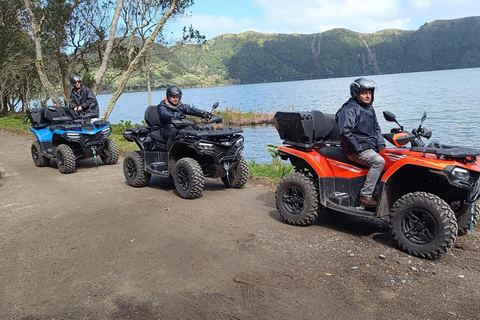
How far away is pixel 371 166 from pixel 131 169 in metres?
5.31

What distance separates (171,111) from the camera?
8.08 metres

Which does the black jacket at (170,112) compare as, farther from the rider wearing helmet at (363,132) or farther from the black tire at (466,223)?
the black tire at (466,223)

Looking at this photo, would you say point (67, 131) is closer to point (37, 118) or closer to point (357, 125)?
point (37, 118)

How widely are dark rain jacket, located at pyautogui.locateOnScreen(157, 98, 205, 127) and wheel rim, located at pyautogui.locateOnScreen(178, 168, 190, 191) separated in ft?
3.18

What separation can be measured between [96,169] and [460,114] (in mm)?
25767

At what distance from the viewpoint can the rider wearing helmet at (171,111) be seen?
310 inches

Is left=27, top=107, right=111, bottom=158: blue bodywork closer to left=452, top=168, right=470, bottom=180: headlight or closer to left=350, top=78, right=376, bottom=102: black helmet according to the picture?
left=350, top=78, right=376, bottom=102: black helmet

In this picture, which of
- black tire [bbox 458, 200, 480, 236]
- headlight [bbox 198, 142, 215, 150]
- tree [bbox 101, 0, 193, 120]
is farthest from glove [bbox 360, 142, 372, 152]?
tree [bbox 101, 0, 193, 120]

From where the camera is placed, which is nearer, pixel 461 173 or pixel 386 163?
pixel 461 173

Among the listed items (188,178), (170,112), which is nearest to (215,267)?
(188,178)

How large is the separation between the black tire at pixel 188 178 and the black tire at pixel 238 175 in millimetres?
800

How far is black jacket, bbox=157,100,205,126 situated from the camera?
7.84m

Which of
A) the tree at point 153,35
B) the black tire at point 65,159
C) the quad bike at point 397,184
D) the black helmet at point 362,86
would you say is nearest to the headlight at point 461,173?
the quad bike at point 397,184

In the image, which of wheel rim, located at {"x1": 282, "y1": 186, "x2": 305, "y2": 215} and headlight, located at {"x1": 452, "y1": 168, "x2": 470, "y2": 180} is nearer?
headlight, located at {"x1": 452, "y1": 168, "x2": 470, "y2": 180}
